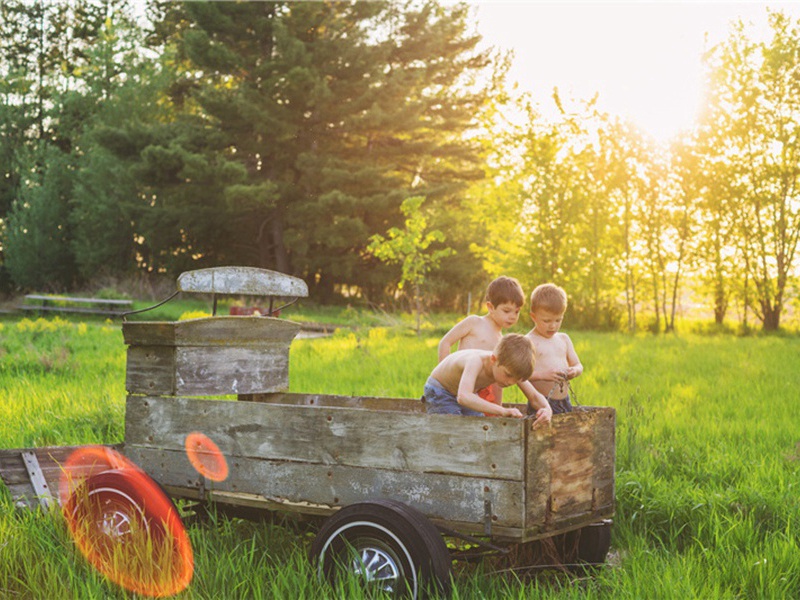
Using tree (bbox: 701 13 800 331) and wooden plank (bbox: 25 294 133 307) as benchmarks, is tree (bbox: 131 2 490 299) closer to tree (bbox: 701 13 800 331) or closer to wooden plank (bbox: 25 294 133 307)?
wooden plank (bbox: 25 294 133 307)

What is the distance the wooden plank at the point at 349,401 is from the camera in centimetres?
540

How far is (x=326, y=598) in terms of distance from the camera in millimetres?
3777

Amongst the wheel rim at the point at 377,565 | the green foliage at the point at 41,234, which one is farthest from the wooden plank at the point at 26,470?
the green foliage at the point at 41,234

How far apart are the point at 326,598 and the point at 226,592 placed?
680 mm

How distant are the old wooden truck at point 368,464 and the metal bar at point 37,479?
3 cm

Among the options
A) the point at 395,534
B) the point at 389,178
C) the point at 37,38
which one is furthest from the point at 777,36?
the point at 37,38

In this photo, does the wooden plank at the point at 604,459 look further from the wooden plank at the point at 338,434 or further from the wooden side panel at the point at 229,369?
the wooden side panel at the point at 229,369

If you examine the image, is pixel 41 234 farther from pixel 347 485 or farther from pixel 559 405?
pixel 347 485

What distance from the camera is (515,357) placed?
13.4ft

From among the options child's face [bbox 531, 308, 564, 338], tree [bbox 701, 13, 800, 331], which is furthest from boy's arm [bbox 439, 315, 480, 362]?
tree [bbox 701, 13, 800, 331]

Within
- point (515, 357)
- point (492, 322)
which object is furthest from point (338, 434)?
point (492, 322)

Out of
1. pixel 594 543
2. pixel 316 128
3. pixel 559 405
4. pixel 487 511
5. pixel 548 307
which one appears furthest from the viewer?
pixel 316 128

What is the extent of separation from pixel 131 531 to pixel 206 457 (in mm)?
500

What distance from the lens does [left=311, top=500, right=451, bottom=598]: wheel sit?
3.71 m
